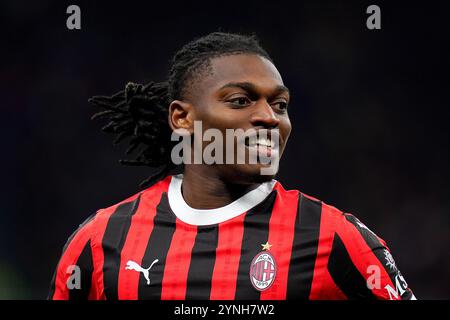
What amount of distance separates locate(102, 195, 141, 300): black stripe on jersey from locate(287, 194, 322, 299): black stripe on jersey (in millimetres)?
650

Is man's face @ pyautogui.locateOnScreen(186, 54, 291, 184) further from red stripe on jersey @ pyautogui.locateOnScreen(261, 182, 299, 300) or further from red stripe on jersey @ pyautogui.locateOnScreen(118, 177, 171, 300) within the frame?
red stripe on jersey @ pyautogui.locateOnScreen(118, 177, 171, 300)

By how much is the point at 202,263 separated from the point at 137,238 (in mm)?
303

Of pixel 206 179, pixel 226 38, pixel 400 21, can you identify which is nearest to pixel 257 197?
pixel 206 179

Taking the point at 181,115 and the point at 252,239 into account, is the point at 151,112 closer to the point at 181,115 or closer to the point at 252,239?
the point at 181,115

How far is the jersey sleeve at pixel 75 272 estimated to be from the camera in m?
2.71

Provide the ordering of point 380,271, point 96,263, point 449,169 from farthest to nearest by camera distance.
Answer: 1. point 449,169
2. point 96,263
3. point 380,271

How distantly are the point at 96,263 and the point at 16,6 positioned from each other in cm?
461

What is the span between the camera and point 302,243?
2.59m

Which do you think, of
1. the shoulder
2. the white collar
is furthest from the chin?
the shoulder

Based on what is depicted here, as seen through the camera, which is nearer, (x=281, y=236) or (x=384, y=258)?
(x=384, y=258)

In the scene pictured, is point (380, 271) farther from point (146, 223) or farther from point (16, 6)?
point (16, 6)

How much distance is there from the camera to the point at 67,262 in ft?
9.02

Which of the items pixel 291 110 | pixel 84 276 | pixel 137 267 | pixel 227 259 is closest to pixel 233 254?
pixel 227 259

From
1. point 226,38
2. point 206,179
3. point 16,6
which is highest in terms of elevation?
point 16,6
